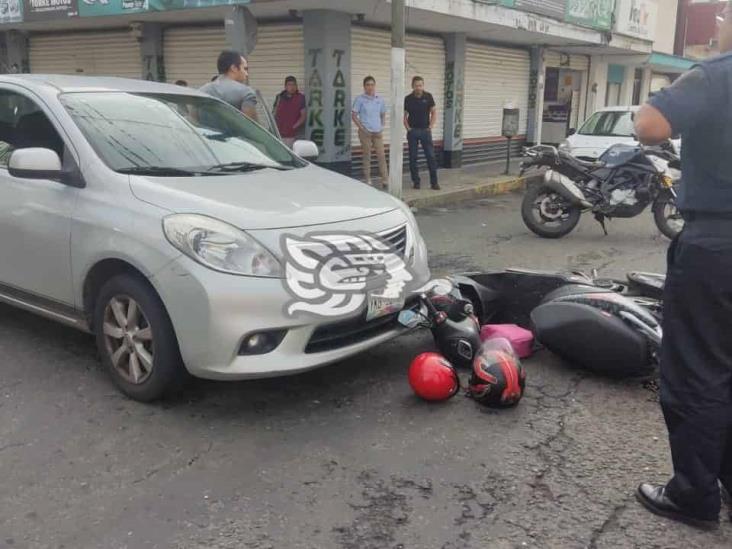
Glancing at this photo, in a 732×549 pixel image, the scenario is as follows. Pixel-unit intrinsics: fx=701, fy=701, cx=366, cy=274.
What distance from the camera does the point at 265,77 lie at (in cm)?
1252

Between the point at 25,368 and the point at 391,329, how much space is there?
217 centimetres

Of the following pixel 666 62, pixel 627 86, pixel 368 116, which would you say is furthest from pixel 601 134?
pixel 627 86

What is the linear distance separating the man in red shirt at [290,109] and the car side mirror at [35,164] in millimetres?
7661

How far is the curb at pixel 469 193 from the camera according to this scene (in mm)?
10906

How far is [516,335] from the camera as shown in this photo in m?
4.28

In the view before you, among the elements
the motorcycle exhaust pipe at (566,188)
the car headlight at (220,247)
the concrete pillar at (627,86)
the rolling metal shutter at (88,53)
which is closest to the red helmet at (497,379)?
the car headlight at (220,247)

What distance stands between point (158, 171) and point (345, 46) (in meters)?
8.50

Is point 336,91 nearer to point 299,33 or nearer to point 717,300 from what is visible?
point 299,33

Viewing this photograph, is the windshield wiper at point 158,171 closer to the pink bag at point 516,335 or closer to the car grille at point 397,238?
the car grille at point 397,238

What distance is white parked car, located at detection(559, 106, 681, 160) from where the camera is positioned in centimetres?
1224

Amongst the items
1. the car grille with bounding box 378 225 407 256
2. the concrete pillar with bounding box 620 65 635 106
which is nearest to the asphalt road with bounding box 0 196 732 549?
the car grille with bounding box 378 225 407 256

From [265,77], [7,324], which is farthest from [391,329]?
[265,77]

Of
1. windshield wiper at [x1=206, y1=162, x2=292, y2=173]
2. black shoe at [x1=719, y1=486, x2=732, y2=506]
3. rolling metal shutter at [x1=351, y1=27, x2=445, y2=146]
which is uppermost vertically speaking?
rolling metal shutter at [x1=351, y1=27, x2=445, y2=146]

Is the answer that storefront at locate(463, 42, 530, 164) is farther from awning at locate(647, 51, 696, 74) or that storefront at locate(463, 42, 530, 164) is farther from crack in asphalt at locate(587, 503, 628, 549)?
crack in asphalt at locate(587, 503, 628, 549)
